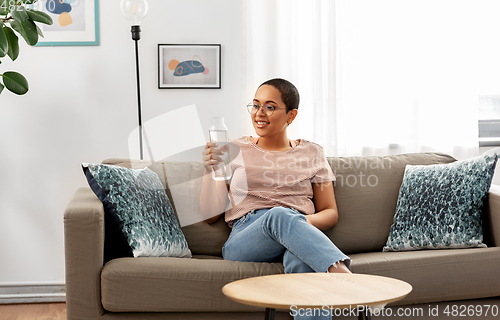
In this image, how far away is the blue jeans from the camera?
1364 mm

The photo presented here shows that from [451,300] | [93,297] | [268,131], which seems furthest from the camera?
[268,131]

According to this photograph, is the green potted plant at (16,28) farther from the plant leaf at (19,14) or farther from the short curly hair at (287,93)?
the short curly hair at (287,93)

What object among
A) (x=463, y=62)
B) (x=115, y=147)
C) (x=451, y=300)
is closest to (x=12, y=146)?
(x=115, y=147)

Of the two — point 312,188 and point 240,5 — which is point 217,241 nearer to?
point 312,188

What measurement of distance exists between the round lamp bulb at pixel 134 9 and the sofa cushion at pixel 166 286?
4.30 ft

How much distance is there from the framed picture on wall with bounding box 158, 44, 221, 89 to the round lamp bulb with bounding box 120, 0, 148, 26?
239 mm

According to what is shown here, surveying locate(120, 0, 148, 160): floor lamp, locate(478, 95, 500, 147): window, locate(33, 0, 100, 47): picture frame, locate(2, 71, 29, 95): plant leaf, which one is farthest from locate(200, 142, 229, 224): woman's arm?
locate(478, 95, 500, 147): window

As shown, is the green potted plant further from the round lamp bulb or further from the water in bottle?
the water in bottle

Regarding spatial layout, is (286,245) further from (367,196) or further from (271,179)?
(367,196)

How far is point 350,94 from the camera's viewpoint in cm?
250

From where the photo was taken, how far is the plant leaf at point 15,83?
2.08 metres

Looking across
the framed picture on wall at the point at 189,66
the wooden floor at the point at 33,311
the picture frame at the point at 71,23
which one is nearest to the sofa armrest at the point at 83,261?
the wooden floor at the point at 33,311

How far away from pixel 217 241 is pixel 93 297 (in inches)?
24.2

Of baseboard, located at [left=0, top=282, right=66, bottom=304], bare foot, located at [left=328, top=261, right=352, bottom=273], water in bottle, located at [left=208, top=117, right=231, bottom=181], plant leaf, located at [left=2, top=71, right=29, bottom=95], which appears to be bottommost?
baseboard, located at [left=0, top=282, right=66, bottom=304]
